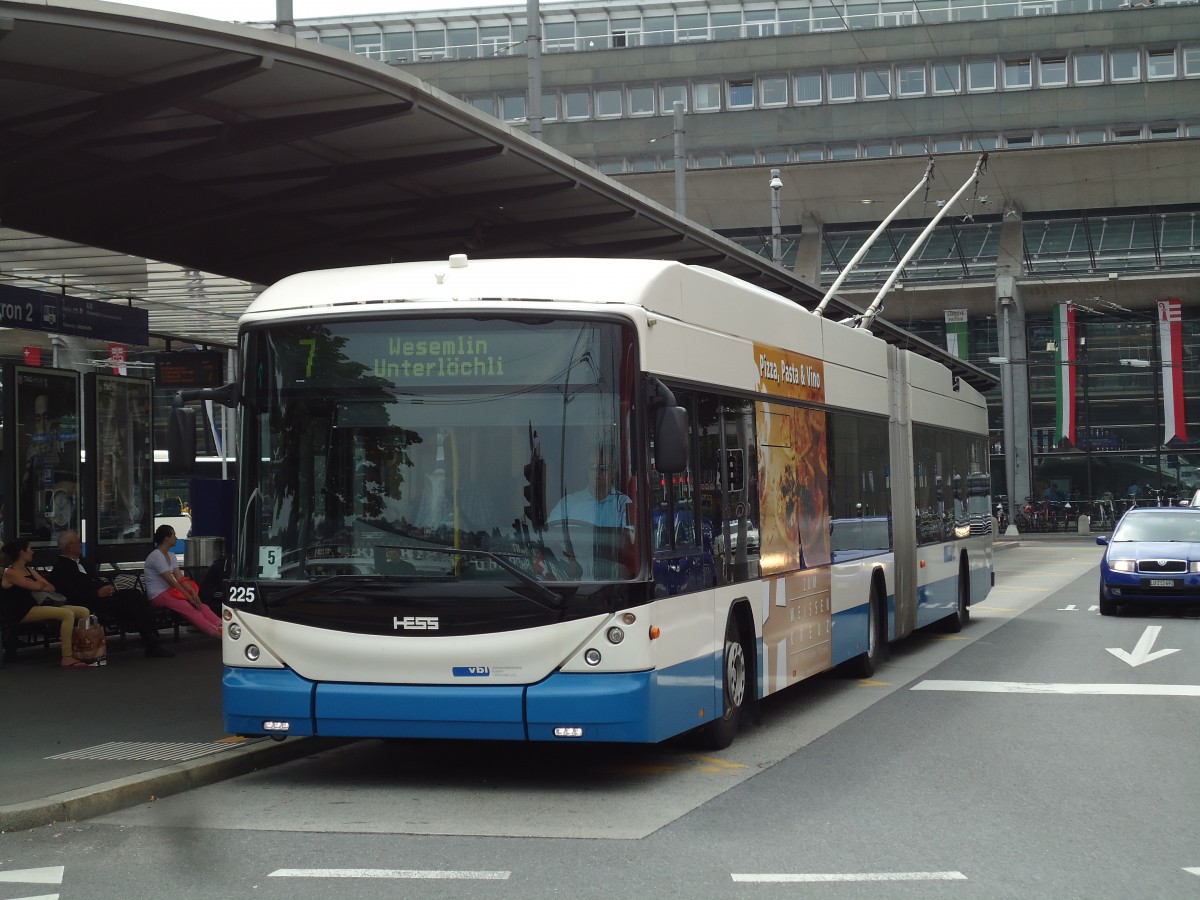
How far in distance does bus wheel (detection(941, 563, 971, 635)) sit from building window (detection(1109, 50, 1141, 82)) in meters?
41.2

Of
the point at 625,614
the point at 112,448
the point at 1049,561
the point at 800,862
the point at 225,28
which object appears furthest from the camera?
the point at 1049,561

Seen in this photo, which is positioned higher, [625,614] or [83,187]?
[83,187]

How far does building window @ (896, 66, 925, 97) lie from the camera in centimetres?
5722

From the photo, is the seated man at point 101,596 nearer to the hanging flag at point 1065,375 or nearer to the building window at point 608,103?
the hanging flag at point 1065,375

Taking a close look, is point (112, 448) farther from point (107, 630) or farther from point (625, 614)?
point (625, 614)

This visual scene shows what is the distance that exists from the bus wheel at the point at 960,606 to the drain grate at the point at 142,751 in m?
11.9

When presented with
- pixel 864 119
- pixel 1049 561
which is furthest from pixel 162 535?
pixel 864 119

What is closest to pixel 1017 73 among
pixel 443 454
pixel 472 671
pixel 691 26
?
pixel 691 26

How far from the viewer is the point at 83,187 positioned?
44.3ft

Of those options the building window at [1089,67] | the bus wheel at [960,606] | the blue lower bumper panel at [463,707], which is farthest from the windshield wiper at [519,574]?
the building window at [1089,67]

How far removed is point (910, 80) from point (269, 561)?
52.1 metres

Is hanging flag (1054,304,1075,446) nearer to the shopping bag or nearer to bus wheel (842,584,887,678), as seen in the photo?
bus wheel (842,584,887,678)

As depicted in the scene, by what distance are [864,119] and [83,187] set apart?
4679cm

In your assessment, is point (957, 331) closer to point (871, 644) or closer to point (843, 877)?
point (871, 644)
